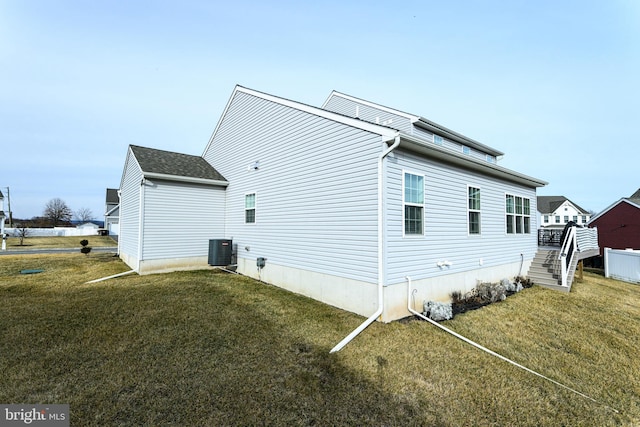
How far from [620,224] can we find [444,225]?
20823mm

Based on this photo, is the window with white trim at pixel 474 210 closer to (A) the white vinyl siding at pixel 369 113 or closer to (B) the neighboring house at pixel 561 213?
(A) the white vinyl siding at pixel 369 113

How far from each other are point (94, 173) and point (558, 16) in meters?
46.7

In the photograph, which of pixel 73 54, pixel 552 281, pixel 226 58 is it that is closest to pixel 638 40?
pixel 552 281

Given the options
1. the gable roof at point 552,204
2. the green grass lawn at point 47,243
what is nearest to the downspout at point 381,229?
the green grass lawn at point 47,243

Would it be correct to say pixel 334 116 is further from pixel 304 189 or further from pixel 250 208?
pixel 250 208

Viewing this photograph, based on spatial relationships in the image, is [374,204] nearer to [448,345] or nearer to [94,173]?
[448,345]

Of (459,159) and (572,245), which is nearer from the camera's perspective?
(459,159)

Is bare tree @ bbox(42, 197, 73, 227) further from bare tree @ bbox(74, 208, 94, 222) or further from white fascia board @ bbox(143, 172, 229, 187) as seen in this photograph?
white fascia board @ bbox(143, 172, 229, 187)

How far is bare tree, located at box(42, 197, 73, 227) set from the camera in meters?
50.2

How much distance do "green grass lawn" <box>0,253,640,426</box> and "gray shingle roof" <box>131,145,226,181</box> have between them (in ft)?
16.2

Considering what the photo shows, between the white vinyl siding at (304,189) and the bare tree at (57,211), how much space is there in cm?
5954

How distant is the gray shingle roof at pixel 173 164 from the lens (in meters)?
10.1

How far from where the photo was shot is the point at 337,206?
21.4 ft

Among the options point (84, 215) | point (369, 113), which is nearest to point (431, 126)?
point (369, 113)
